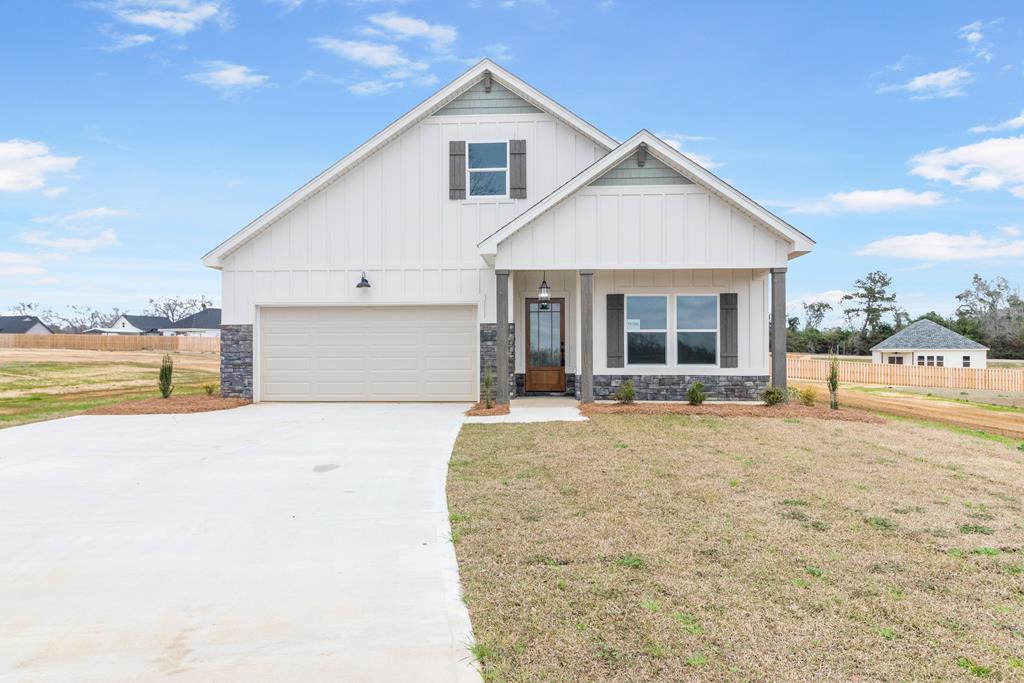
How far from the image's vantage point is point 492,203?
47.2ft

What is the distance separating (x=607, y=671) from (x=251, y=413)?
11422 mm

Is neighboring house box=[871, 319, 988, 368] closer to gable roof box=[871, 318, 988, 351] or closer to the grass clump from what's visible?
gable roof box=[871, 318, 988, 351]

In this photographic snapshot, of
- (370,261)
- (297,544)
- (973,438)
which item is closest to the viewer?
(297,544)

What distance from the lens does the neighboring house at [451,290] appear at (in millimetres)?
13648

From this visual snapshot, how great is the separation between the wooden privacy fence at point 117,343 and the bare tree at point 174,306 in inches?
1467

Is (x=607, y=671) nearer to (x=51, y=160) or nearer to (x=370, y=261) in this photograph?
(x=370, y=261)

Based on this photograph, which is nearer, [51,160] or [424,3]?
[424,3]

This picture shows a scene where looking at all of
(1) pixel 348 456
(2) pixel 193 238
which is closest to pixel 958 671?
(1) pixel 348 456

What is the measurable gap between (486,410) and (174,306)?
95.1 meters

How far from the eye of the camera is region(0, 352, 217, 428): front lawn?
14163mm

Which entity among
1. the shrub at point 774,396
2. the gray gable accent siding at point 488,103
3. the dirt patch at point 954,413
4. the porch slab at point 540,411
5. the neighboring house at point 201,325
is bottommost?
the dirt patch at point 954,413

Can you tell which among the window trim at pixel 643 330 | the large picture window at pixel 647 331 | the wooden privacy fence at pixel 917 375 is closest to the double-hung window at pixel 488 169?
the window trim at pixel 643 330

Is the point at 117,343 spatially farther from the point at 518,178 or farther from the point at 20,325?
the point at 518,178

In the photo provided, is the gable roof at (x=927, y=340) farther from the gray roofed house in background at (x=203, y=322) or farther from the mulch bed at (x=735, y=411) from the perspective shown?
the gray roofed house in background at (x=203, y=322)
